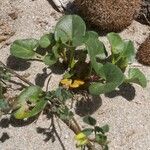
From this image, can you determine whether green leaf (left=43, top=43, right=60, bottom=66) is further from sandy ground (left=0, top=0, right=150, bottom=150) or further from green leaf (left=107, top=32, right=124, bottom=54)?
green leaf (left=107, top=32, right=124, bottom=54)

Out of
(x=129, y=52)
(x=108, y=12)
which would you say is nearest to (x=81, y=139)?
(x=129, y=52)

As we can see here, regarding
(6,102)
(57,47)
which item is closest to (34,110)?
(6,102)

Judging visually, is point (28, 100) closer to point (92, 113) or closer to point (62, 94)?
point (62, 94)

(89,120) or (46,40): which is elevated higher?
(46,40)

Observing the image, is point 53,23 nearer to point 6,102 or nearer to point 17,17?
point 17,17

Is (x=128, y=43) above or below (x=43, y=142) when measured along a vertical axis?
above

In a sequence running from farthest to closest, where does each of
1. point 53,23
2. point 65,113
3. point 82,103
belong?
point 53,23
point 82,103
point 65,113

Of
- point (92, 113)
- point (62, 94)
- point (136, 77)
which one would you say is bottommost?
point (92, 113)
